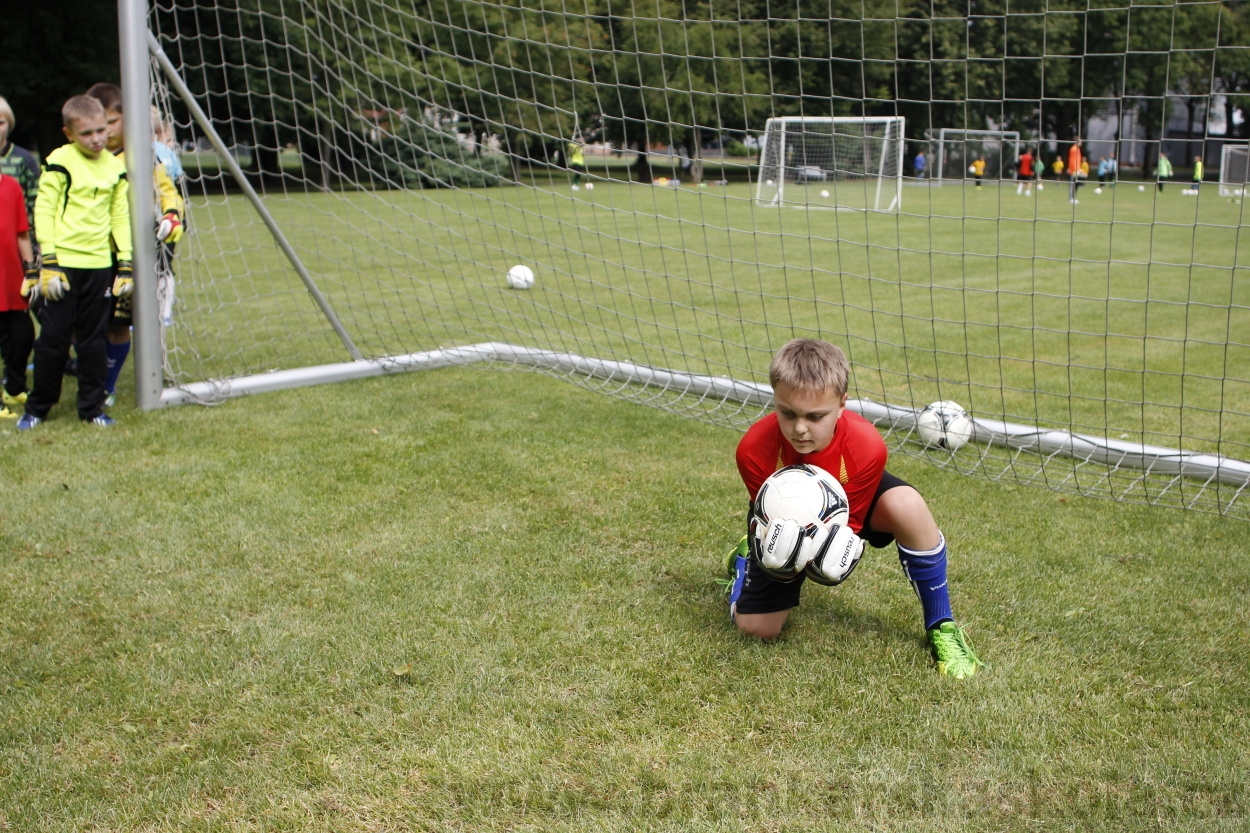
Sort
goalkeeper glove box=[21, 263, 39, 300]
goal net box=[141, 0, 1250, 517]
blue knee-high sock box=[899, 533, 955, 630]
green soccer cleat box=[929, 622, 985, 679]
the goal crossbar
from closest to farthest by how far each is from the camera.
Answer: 1. green soccer cleat box=[929, 622, 985, 679]
2. blue knee-high sock box=[899, 533, 955, 630]
3. the goal crossbar
4. goal net box=[141, 0, 1250, 517]
5. goalkeeper glove box=[21, 263, 39, 300]

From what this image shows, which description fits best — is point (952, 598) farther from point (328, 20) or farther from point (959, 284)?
point (959, 284)

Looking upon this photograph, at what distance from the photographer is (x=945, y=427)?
477 centimetres

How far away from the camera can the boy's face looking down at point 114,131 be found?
5.55 m

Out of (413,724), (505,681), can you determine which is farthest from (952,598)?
(413,724)

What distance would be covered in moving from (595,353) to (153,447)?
117 inches

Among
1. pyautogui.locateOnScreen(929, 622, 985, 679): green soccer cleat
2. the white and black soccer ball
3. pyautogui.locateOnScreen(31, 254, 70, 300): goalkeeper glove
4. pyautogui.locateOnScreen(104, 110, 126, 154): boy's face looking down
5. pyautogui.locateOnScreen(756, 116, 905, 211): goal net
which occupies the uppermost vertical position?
pyautogui.locateOnScreen(104, 110, 126, 154): boy's face looking down

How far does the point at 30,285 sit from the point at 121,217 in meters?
0.56

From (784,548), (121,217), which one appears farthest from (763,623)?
(121,217)

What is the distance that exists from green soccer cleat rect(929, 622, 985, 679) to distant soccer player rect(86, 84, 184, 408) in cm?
440

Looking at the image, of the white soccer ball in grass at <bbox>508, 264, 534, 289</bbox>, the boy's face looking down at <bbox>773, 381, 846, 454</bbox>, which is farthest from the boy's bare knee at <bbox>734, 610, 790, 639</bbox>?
the white soccer ball in grass at <bbox>508, 264, 534, 289</bbox>

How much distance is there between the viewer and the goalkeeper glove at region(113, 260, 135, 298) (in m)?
5.22

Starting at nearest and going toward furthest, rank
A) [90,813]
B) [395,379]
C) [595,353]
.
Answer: [90,813] < [395,379] < [595,353]

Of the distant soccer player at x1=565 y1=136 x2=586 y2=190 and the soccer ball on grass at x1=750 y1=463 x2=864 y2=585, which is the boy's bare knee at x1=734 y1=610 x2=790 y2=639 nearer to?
the soccer ball on grass at x1=750 y1=463 x2=864 y2=585

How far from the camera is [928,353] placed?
23.0 ft
